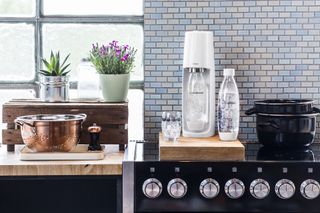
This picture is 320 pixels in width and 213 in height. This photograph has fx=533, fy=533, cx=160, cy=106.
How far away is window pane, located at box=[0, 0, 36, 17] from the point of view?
260cm

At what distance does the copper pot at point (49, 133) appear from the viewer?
2041mm

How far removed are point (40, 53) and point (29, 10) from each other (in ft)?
0.71

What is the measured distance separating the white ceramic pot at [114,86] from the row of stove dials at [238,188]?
20.3 inches

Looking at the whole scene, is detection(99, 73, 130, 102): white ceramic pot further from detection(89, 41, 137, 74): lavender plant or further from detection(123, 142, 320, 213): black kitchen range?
detection(123, 142, 320, 213): black kitchen range

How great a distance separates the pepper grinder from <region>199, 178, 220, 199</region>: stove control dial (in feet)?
1.55

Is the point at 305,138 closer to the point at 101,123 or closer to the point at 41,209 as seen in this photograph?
the point at 101,123

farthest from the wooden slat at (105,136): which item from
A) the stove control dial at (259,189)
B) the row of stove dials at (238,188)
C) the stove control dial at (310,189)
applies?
the stove control dial at (310,189)

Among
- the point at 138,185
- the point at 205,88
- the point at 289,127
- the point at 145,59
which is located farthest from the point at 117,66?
the point at 289,127

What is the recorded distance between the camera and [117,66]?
7.61ft

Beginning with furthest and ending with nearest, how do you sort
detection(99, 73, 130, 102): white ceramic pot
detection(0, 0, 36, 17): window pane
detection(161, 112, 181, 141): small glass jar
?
detection(0, 0, 36, 17): window pane
detection(99, 73, 130, 102): white ceramic pot
detection(161, 112, 181, 141): small glass jar

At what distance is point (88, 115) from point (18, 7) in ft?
2.47

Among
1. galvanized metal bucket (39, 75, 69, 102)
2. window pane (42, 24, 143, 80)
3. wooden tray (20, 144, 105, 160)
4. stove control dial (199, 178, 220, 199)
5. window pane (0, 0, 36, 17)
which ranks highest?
window pane (0, 0, 36, 17)

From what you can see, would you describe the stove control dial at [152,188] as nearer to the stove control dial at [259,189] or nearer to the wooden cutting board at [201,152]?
the wooden cutting board at [201,152]

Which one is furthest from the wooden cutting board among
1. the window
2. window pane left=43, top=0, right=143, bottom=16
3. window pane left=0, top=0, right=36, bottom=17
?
window pane left=0, top=0, right=36, bottom=17
